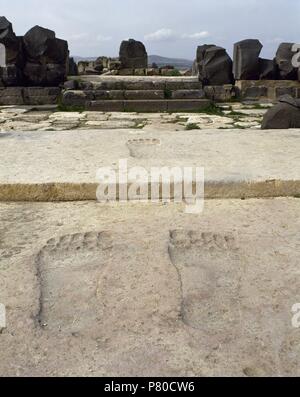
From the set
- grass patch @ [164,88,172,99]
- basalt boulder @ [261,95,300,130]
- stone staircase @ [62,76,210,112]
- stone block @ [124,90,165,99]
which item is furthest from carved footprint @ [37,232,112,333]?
grass patch @ [164,88,172,99]

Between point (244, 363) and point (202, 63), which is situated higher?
point (202, 63)

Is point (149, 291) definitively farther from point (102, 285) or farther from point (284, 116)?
point (284, 116)

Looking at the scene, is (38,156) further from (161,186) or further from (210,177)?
(210,177)

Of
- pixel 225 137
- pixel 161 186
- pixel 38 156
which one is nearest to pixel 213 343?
pixel 161 186

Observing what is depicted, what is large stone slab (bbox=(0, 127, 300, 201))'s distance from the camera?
2.42 metres

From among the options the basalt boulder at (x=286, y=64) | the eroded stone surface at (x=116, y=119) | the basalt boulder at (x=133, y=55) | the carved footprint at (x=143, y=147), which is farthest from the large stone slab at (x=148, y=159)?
the basalt boulder at (x=133, y=55)

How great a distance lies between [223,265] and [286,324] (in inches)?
16.1

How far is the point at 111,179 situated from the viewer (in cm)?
243

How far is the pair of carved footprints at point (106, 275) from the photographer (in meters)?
1.38

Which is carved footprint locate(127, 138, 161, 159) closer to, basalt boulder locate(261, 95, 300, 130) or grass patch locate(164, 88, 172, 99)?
basalt boulder locate(261, 95, 300, 130)

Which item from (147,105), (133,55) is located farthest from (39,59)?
(133,55)

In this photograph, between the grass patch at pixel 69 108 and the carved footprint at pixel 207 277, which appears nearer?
the carved footprint at pixel 207 277

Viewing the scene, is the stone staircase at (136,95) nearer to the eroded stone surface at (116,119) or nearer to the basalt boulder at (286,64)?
the eroded stone surface at (116,119)

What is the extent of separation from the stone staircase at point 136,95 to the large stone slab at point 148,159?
5.20 meters
